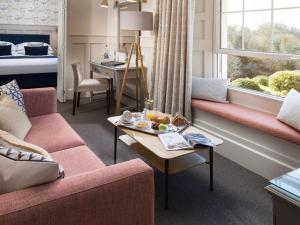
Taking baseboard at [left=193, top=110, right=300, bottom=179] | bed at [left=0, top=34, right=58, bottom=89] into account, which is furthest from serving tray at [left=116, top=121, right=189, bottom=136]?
bed at [left=0, top=34, right=58, bottom=89]

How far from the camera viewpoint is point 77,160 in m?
1.83

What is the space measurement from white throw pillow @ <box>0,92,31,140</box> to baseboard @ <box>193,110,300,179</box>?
1.96 m

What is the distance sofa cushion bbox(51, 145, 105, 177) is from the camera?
170cm

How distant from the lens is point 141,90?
458cm

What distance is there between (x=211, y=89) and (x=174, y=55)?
26.8 inches

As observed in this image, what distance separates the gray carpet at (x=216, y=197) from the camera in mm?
1922

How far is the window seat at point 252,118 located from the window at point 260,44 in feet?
1.26

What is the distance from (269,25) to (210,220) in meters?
2.07

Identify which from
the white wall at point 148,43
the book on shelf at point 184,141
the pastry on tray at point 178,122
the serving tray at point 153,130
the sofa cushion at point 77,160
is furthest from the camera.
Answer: the white wall at point 148,43

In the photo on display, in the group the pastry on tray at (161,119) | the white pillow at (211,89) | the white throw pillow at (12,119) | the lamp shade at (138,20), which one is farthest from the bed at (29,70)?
the pastry on tray at (161,119)

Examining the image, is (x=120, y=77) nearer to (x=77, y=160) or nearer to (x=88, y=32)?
(x=88, y=32)

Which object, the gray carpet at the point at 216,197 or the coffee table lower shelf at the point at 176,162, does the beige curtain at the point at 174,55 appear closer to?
the gray carpet at the point at 216,197

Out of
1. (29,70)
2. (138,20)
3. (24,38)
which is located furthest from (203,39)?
(24,38)

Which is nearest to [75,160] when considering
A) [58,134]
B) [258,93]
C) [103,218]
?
[58,134]
